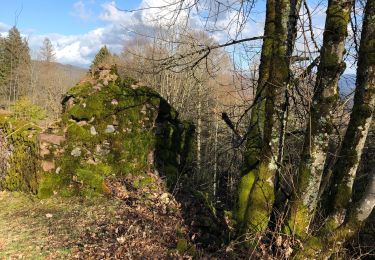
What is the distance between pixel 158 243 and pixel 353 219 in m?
2.49

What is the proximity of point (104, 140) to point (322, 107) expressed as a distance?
5685 millimetres

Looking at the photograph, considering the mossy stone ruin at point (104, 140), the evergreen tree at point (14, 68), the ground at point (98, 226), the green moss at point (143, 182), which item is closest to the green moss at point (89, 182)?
the mossy stone ruin at point (104, 140)

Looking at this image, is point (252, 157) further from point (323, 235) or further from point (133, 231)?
point (133, 231)

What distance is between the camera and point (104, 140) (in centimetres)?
866

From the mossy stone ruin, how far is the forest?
2cm

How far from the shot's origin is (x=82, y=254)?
5.09m

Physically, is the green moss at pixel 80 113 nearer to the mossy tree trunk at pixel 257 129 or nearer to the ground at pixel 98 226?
the ground at pixel 98 226

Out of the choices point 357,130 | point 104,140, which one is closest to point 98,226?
point 104,140

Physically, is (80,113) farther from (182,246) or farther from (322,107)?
(322,107)

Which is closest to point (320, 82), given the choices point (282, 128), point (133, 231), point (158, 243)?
point (282, 128)

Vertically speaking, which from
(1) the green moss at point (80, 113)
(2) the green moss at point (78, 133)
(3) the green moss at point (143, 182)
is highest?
(1) the green moss at point (80, 113)

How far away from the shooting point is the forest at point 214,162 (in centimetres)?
416

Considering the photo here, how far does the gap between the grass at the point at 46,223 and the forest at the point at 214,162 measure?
0.10 feet

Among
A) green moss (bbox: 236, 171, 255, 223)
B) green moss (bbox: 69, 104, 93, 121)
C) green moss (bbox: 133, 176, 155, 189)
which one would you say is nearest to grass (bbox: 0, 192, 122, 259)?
green moss (bbox: 133, 176, 155, 189)
